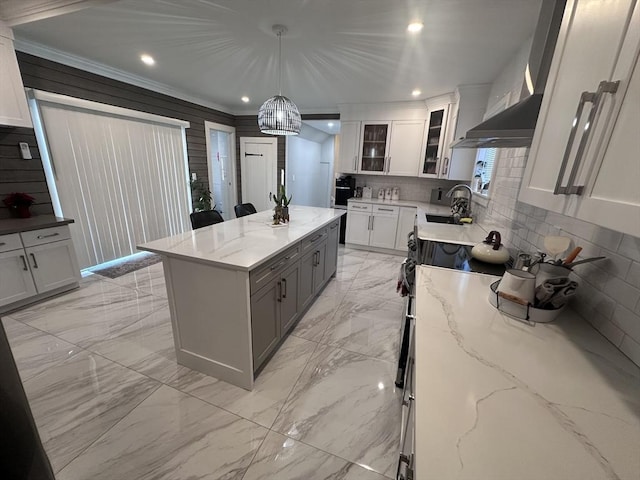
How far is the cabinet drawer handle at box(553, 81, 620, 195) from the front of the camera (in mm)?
627

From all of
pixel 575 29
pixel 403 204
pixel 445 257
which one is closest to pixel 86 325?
pixel 445 257

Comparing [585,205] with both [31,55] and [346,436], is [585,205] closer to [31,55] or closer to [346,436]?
[346,436]

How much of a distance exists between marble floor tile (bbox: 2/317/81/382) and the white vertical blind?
51.5 inches

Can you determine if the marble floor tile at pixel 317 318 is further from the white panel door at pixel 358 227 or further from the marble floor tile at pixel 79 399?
the white panel door at pixel 358 227

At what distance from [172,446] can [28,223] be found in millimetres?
2674

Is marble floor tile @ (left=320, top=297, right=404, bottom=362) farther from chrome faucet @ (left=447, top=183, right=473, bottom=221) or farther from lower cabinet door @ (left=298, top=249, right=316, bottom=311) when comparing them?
chrome faucet @ (left=447, top=183, right=473, bottom=221)

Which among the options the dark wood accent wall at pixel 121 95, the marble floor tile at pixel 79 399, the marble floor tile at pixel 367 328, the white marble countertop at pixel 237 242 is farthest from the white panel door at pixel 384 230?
the marble floor tile at pixel 79 399

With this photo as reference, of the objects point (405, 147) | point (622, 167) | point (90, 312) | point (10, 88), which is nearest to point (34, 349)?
point (90, 312)

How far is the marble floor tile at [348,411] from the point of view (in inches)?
55.1

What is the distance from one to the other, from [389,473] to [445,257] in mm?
1285

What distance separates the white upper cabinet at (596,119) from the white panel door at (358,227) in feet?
11.9

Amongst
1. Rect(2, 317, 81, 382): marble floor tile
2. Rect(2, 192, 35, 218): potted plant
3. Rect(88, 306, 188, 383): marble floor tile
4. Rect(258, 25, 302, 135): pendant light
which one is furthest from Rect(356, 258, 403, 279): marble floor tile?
Rect(2, 192, 35, 218): potted plant

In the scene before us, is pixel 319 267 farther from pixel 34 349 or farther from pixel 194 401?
pixel 34 349

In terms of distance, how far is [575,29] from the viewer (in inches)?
32.6
